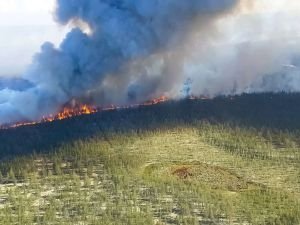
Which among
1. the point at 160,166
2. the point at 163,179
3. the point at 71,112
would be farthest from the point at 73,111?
the point at 163,179

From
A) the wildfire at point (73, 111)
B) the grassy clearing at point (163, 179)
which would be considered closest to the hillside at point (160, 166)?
the grassy clearing at point (163, 179)

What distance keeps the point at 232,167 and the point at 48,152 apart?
941 inches

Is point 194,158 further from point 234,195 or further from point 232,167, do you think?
point 234,195

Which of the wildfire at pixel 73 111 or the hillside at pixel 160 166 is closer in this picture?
the hillside at pixel 160 166

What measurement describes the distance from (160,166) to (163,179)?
5.36m

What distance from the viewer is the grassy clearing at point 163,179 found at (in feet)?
211

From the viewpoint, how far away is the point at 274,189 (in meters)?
74.1

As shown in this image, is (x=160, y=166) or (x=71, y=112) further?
(x=71, y=112)

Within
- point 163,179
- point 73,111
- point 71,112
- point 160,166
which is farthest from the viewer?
point 73,111

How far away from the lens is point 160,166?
81250 mm

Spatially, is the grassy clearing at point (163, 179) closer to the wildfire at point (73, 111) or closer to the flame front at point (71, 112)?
the flame front at point (71, 112)

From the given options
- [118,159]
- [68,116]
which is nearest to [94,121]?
[68,116]

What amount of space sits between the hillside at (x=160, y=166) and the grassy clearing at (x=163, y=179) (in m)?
0.12

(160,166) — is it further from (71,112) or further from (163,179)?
(71,112)
